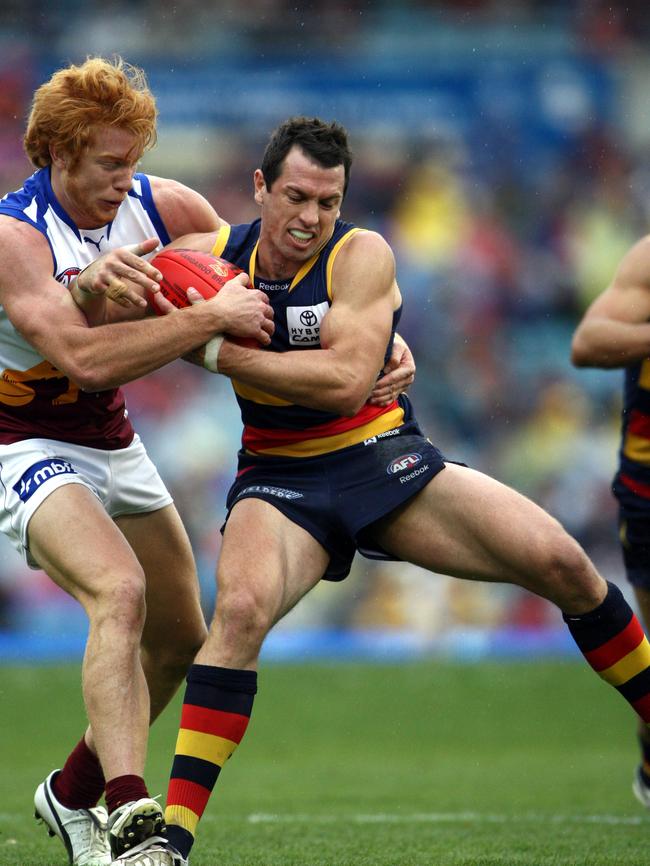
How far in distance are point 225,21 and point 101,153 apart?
1282 centimetres

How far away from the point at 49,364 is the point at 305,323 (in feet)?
3.22

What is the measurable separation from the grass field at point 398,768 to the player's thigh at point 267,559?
3.54ft

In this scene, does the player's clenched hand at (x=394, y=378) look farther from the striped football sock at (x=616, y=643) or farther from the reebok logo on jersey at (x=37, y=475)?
the reebok logo on jersey at (x=37, y=475)

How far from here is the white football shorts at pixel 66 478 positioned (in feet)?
16.5

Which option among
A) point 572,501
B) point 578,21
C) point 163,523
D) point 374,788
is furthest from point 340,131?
point 578,21

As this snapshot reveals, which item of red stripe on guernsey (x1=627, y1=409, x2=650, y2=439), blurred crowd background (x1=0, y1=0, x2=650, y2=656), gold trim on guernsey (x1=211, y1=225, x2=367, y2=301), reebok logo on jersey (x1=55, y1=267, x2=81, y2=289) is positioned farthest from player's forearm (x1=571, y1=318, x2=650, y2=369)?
blurred crowd background (x1=0, y1=0, x2=650, y2=656)

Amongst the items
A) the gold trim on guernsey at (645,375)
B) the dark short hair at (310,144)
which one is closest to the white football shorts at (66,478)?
the dark short hair at (310,144)

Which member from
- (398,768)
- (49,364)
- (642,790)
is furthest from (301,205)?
(398,768)

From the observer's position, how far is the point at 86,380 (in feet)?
16.0

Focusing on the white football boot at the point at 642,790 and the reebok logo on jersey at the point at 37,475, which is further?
the white football boot at the point at 642,790

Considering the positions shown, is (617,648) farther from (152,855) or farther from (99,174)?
(99,174)

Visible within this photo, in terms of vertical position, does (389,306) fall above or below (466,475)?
above

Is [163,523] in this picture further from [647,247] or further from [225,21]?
[225,21]

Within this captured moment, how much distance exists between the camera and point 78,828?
5.61 m
